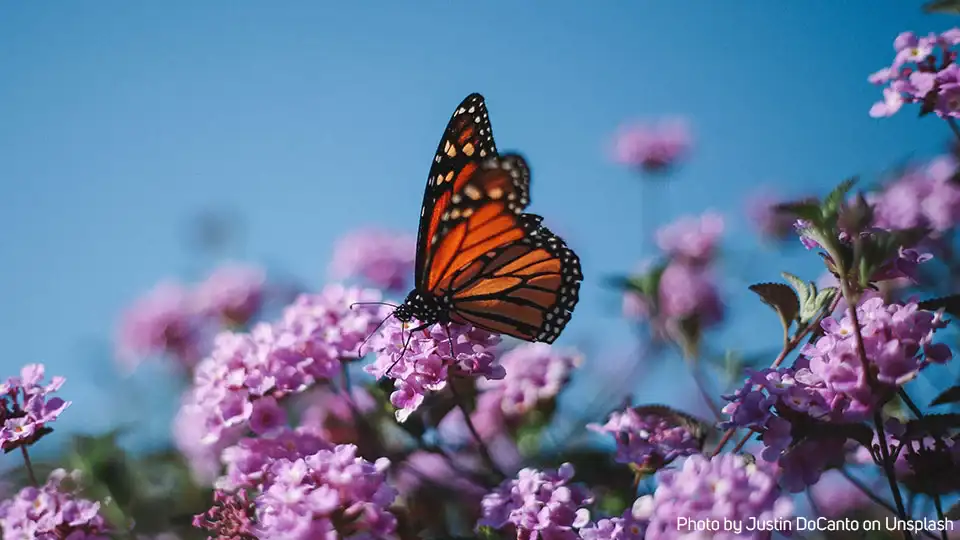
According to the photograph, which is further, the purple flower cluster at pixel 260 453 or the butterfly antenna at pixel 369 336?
the butterfly antenna at pixel 369 336

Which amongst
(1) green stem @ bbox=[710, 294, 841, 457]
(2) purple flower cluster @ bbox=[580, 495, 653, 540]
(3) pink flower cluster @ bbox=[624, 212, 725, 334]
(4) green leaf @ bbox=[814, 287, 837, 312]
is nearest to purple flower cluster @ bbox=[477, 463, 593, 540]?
(2) purple flower cluster @ bbox=[580, 495, 653, 540]

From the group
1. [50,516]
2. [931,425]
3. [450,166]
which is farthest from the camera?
[450,166]

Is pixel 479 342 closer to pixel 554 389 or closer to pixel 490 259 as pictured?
pixel 490 259

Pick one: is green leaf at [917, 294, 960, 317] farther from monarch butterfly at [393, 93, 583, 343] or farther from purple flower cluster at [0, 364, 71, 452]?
purple flower cluster at [0, 364, 71, 452]

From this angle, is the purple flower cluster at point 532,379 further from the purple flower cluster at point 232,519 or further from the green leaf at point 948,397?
the green leaf at point 948,397

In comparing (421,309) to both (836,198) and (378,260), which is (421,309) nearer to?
(836,198)

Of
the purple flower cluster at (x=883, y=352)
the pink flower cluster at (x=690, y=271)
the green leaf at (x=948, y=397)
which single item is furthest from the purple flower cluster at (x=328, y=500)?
the pink flower cluster at (x=690, y=271)

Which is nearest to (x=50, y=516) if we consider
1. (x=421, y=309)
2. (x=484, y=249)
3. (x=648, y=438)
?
(x=421, y=309)
